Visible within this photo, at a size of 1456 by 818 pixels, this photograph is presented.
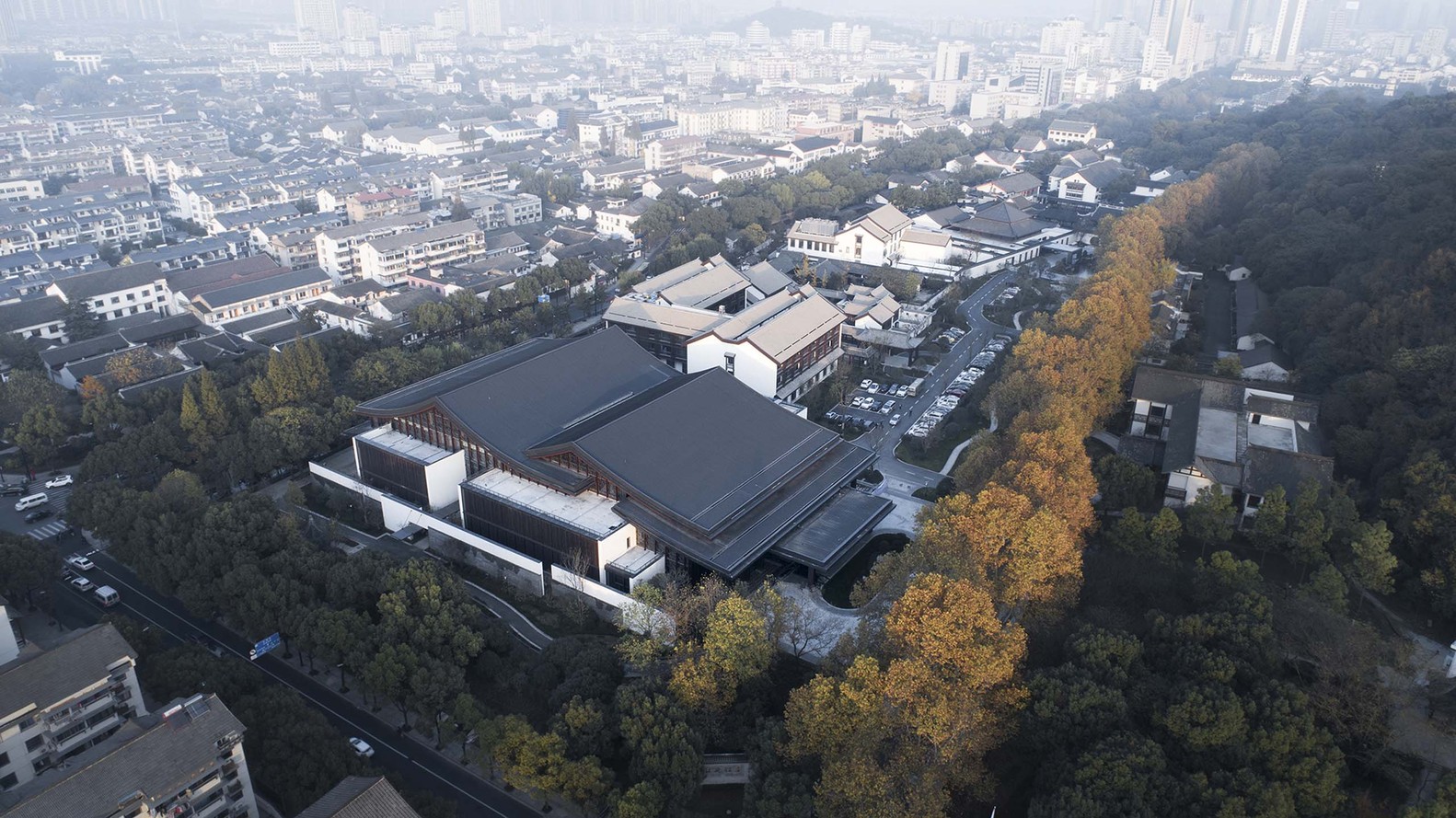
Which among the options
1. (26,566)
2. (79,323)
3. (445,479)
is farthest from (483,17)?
(26,566)

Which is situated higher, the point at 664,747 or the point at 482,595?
the point at 664,747

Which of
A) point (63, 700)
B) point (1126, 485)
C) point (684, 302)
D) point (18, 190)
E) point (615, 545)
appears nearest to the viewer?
point (63, 700)

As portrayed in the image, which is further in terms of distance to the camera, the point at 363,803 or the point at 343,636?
the point at 343,636

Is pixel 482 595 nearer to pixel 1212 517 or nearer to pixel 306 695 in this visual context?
pixel 306 695

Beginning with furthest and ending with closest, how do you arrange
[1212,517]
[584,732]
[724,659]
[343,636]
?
[1212,517] → [343,636] → [724,659] → [584,732]

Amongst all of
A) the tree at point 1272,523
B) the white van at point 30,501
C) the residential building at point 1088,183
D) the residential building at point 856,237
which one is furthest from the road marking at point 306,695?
the residential building at point 1088,183

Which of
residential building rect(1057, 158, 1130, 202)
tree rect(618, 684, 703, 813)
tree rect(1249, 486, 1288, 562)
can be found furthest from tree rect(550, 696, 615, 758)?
residential building rect(1057, 158, 1130, 202)

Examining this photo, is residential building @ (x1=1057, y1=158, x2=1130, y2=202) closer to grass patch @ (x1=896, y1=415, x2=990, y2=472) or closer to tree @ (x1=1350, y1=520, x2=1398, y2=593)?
grass patch @ (x1=896, y1=415, x2=990, y2=472)

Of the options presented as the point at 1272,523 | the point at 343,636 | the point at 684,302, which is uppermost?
the point at 684,302
